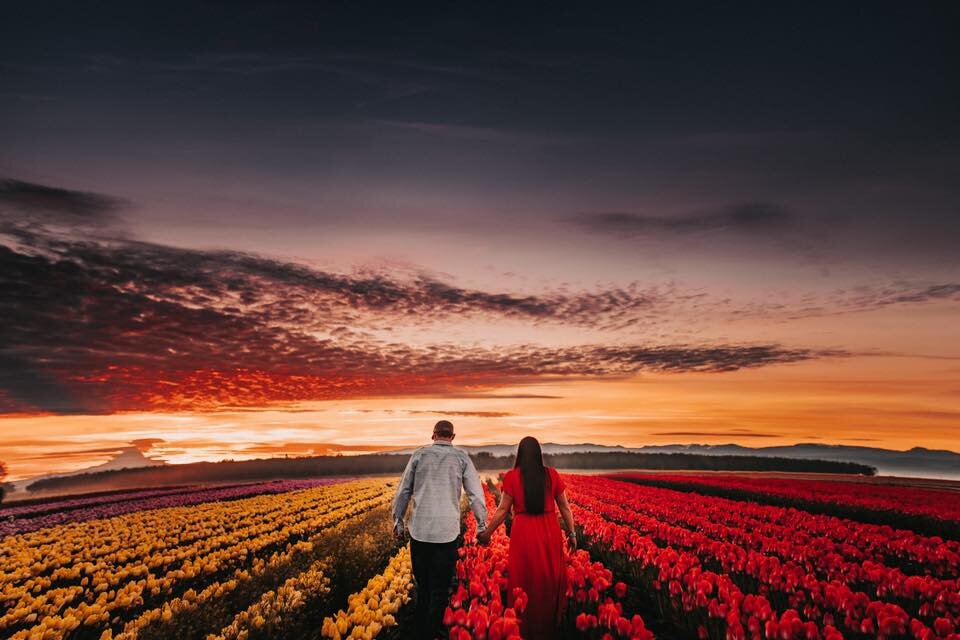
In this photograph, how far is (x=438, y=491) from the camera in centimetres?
652

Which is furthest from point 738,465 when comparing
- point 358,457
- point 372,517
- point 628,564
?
point 628,564

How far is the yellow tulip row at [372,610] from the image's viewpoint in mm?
5426

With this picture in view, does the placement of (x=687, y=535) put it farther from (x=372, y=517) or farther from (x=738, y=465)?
(x=738, y=465)

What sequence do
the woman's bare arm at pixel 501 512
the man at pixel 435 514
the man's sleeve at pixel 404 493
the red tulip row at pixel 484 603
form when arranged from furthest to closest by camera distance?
the man's sleeve at pixel 404 493 < the man at pixel 435 514 < the woman's bare arm at pixel 501 512 < the red tulip row at pixel 484 603

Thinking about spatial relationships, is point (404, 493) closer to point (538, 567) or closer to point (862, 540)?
point (538, 567)

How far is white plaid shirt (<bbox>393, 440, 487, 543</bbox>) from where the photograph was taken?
21.1ft

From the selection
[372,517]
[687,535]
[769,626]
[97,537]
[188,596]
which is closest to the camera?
[769,626]

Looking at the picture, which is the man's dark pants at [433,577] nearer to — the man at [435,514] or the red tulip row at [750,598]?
the man at [435,514]

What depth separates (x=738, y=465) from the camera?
7769 cm

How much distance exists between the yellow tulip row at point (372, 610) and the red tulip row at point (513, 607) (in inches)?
27.9

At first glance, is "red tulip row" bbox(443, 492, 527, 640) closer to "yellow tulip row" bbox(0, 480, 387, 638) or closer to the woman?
the woman

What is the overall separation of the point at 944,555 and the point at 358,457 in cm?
7863

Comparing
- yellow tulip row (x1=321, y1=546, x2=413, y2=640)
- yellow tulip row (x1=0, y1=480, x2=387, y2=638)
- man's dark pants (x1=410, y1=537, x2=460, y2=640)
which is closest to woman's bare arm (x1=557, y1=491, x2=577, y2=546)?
man's dark pants (x1=410, y1=537, x2=460, y2=640)

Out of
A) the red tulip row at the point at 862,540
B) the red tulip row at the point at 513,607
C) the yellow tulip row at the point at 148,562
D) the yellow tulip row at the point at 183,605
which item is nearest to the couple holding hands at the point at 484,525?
the red tulip row at the point at 513,607
